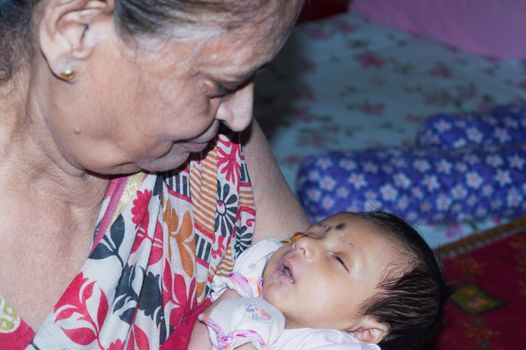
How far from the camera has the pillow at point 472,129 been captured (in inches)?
124

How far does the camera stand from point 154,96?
1.09 m

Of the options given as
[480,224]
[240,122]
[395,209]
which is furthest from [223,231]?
[480,224]

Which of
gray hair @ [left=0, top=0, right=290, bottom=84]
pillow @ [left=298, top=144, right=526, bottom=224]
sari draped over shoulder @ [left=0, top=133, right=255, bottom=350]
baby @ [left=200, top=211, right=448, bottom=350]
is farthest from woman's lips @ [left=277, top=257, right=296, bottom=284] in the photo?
pillow @ [left=298, top=144, right=526, bottom=224]

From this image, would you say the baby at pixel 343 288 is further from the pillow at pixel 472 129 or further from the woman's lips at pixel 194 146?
the pillow at pixel 472 129

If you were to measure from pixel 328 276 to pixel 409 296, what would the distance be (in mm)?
149

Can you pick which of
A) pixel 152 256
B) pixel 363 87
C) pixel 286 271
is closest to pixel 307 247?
pixel 286 271

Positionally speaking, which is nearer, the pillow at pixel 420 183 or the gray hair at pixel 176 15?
the gray hair at pixel 176 15

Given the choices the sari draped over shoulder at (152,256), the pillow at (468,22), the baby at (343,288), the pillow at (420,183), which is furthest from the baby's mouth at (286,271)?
the pillow at (468,22)

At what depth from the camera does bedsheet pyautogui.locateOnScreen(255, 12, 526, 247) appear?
10.9ft

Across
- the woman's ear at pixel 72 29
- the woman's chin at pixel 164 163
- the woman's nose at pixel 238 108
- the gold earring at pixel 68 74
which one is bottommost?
the woman's chin at pixel 164 163

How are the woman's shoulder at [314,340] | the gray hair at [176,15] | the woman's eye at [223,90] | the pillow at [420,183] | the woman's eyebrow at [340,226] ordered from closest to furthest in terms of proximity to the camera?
the gray hair at [176,15] → the woman's eye at [223,90] → the woman's shoulder at [314,340] → the woman's eyebrow at [340,226] → the pillow at [420,183]

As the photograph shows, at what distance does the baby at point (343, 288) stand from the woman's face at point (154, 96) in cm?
35

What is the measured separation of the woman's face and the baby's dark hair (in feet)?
1.51

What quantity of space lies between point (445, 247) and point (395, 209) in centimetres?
21
